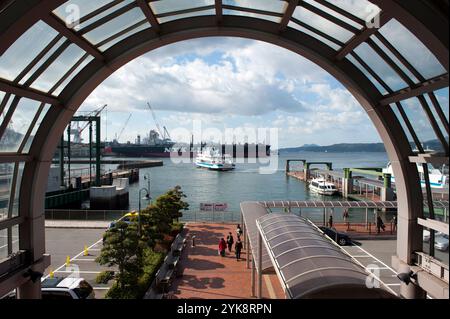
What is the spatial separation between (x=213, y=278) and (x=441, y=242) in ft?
26.6

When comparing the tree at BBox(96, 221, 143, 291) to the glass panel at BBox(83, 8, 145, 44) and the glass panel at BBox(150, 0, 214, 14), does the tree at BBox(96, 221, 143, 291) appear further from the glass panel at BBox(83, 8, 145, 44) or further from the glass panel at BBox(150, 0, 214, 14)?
the glass panel at BBox(150, 0, 214, 14)

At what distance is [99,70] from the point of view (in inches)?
262

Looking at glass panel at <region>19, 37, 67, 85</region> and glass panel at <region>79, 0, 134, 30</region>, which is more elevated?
glass panel at <region>79, 0, 134, 30</region>

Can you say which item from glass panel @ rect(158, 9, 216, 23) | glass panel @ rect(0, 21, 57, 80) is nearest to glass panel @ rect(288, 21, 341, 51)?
glass panel @ rect(158, 9, 216, 23)

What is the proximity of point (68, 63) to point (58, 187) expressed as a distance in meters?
33.7

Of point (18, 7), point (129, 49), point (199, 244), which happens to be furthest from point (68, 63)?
point (199, 244)

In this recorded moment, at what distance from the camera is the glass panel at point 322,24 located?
5.69 metres

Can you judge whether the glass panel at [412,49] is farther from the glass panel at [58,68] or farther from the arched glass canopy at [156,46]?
the glass panel at [58,68]

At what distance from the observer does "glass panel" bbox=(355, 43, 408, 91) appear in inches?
223

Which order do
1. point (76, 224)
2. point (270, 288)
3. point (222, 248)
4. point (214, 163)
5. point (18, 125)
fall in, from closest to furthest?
point (18, 125) → point (270, 288) → point (222, 248) → point (76, 224) → point (214, 163)

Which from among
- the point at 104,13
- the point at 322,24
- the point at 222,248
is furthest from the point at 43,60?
the point at 222,248

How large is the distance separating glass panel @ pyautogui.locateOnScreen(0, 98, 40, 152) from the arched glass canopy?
0.06 ft

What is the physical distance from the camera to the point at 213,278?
40.4ft

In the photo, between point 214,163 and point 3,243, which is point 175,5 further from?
point 214,163
